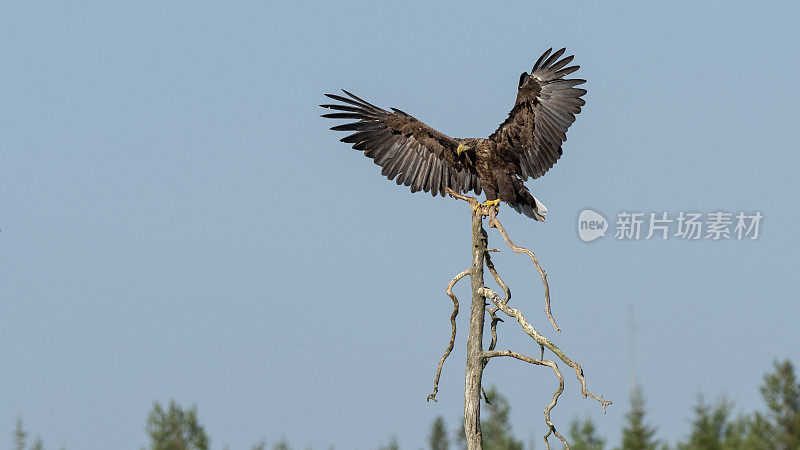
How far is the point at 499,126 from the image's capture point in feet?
41.6

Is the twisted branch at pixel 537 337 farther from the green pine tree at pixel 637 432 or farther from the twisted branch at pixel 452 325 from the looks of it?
the green pine tree at pixel 637 432

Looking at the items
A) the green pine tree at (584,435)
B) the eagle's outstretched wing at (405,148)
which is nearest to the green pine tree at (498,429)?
the green pine tree at (584,435)

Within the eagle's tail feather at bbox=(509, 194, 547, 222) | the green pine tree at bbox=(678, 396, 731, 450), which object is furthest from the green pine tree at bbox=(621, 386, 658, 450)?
the eagle's tail feather at bbox=(509, 194, 547, 222)

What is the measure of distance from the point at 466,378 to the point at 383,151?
3.27m

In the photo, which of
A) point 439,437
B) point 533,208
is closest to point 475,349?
point 533,208

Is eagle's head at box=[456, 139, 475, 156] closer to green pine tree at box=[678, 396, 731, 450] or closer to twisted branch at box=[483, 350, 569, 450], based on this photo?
twisted branch at box=[483, 350, 569, 450]

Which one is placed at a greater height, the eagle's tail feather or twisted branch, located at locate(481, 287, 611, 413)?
the eagle's tail feather

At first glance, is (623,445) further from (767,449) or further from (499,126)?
(499,126)

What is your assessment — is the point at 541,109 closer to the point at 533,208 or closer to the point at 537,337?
the point at 533,208

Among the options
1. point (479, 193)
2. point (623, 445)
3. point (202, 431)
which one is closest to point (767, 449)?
point (623, 445)

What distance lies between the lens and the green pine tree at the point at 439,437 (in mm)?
60750

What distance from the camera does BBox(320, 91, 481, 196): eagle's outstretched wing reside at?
13.2 m

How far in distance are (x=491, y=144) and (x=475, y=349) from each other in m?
2.45

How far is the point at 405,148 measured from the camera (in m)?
13.4
